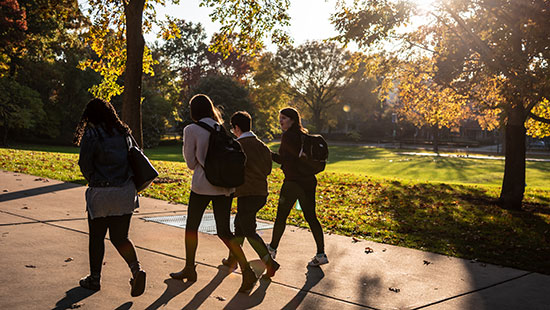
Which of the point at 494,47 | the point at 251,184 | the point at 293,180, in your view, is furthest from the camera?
the point at 494,47

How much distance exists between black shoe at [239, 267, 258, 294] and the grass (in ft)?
11.0

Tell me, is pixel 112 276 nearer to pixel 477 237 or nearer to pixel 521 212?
pixel 477 237

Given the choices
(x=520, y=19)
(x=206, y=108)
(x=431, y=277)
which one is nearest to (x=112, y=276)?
(x=206, y=108)

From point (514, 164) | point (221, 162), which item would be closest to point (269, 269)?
point (221, 162)

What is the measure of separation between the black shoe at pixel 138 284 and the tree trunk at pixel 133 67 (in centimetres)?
938

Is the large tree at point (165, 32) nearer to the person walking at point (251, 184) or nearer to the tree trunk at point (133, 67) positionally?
the tree trunk at point (133, 67)

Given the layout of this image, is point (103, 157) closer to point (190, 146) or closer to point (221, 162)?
point (190, 146)

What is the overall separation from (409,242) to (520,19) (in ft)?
16.1

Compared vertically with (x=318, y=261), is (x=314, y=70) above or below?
above

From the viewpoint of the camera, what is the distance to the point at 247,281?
16.7 feet

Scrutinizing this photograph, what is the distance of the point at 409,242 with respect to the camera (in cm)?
811

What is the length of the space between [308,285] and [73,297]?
2.21 metres

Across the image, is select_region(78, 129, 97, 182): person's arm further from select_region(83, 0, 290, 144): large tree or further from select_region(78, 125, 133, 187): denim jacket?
select_region(83, 0, 290, 144): large tree

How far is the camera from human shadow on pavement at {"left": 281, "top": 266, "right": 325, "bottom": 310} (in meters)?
4.75
